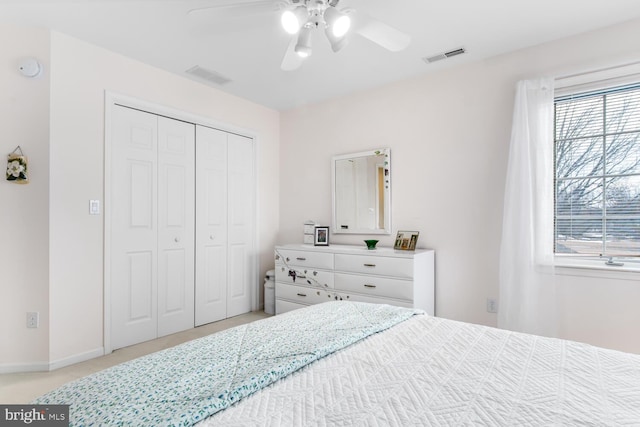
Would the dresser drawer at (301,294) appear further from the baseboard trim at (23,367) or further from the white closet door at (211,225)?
the baseboard trim at (23,367)

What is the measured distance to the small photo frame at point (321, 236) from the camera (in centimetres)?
385

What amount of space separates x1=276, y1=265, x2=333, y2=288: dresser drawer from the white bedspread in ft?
6.61

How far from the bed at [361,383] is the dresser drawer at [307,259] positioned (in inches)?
76.8

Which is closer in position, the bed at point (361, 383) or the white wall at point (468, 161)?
the bed at point (361, 383)

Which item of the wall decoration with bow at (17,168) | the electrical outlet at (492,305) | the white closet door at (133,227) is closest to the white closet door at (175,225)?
the white closet door at (133,227)

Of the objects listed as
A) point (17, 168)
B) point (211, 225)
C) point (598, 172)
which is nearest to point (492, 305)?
point (598, 172)

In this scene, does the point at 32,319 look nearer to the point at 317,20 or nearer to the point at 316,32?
the point at 317,20

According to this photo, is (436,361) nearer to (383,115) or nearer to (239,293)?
(383,115)

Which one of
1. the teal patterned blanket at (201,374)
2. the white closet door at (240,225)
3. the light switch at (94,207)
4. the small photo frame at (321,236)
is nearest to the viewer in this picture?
Answer: the teal patterned blanket at (201,374)

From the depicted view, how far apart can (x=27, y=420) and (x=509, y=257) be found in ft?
9.41

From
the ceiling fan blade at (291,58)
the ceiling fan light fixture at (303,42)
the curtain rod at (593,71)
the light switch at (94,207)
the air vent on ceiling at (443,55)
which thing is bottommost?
the light switch at (94,207)

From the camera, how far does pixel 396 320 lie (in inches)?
66.2

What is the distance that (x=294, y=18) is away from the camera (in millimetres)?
1776

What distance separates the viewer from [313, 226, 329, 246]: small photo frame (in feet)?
12.6
